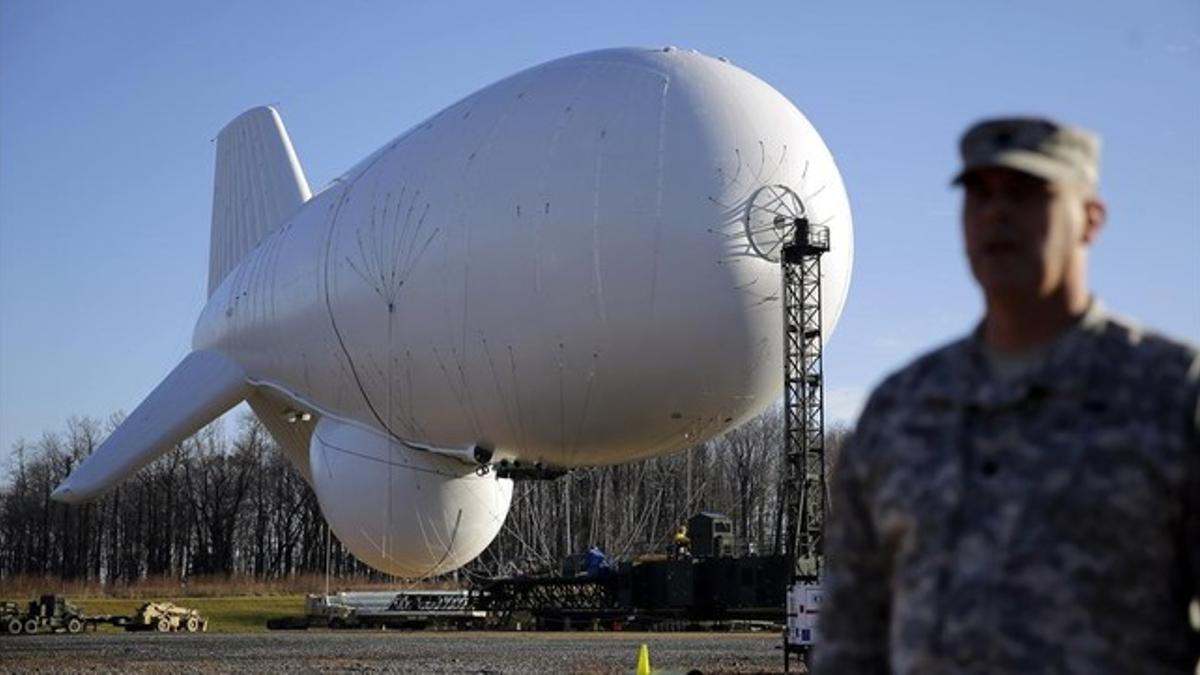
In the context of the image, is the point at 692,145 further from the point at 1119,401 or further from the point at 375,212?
the point at 1119,401

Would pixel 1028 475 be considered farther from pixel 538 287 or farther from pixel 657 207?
pixel 538 287

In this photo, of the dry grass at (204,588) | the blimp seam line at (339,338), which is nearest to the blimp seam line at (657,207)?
the blimp seam line at (339,338)

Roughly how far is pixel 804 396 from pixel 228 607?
1074 inches

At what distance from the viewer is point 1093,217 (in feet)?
8.20

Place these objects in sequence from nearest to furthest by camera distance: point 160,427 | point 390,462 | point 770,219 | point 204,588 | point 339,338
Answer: point 770,219 < point 339,338 < point 390,462 < point 160,427 < point 204,588

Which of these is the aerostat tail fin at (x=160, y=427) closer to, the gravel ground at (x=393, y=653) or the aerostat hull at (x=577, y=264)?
the gravel ground at (x=393, y=653)

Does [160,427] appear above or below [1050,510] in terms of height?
above

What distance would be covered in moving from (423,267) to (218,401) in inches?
371

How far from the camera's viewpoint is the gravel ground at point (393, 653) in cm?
2072

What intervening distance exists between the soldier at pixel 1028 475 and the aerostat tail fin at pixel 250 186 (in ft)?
113

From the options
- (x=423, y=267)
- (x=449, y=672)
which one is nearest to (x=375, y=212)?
(x=423, y=267)

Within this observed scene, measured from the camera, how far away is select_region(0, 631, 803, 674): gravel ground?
68.0ft

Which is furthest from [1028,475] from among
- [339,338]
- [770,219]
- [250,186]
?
[250,186]

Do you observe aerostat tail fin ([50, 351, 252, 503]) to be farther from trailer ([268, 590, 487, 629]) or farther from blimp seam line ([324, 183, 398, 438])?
trailer ([268, 590, 487, 629])
